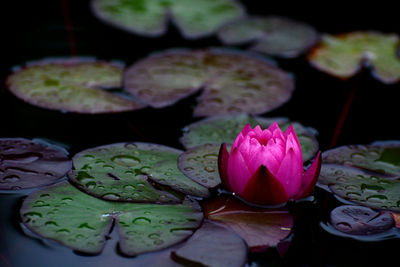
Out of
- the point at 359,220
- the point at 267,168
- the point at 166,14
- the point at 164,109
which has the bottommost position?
the point at 359,220

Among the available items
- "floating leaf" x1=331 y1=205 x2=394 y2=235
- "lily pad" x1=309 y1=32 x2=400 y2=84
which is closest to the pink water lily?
"floating leaf" x1=331 y1=205 x2=394 y2=235

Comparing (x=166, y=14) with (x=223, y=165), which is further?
(x=166, y=14)

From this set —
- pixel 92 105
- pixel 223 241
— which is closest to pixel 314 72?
pixel 92 105

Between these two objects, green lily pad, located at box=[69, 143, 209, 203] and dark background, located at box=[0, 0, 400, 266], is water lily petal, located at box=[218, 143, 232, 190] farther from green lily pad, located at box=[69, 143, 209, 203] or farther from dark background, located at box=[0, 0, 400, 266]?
dark background, located at box=[0, 0, 400, 266]

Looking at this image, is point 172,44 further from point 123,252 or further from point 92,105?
point 123,252

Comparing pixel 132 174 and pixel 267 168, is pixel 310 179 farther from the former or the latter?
pixel 132 174

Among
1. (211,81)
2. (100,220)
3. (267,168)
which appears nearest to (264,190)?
(267,168)
